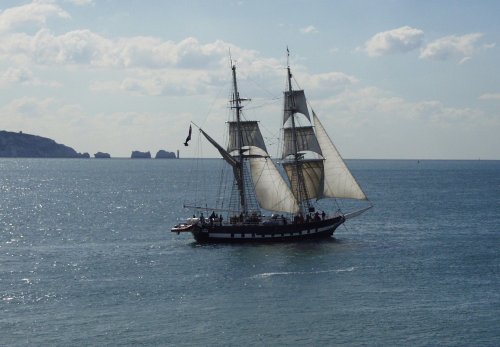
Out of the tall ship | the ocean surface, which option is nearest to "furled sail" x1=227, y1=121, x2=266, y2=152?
the tall ship

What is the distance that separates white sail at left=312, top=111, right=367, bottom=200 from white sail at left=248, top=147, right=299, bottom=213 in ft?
16.2

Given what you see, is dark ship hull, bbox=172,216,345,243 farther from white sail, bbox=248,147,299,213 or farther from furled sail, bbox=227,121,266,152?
furled sail, bbox=227,121,266,152

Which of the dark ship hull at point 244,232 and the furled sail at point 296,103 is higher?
the furled sail at point 296,103

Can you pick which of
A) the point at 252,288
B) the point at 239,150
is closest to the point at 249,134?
the point at 239,150

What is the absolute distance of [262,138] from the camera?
99.7 m

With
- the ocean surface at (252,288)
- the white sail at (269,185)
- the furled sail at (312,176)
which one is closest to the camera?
the ocean surface at (252,288)

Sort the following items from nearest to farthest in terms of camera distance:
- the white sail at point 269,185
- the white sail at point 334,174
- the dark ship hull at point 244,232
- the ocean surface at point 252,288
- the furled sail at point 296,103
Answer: the ocean surface at point 252,288
the dark ship hull at point 244,232
the white sail at point 334,174
the white sail at point 269,185
the furled sail at point 296,103

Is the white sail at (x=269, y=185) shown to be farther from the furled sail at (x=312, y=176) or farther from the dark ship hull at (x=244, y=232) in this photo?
the dark ship hull at (x=244, y=232)

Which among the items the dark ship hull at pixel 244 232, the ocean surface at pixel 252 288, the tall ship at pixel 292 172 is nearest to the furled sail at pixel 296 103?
the tall ship at pixel 292 172

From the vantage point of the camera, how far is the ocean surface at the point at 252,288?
5344 cm

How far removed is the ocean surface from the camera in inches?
2104

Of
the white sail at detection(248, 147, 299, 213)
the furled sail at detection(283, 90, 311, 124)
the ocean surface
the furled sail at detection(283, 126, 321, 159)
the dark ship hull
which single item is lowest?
the ocean surface

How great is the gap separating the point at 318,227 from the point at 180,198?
85.1 m

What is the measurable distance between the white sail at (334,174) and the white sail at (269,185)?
4944 mm
